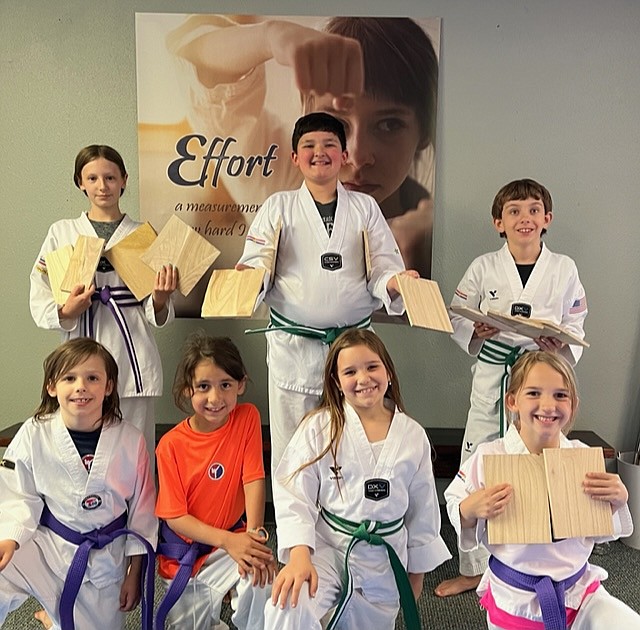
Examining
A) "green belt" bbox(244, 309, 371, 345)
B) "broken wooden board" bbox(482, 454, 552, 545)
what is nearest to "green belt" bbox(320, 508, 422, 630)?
"broken wooden board" bbox(482, 454, 552, 545)

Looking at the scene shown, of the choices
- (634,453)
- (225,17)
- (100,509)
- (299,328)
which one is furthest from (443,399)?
(225,17)

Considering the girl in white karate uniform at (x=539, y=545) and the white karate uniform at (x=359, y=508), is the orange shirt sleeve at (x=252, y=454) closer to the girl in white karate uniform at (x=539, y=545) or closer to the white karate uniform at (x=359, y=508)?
the white karate uniform at (x=359, y=508)

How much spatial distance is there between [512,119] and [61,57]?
7.06 feet

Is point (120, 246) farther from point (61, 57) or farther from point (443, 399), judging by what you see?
point (443, 399)

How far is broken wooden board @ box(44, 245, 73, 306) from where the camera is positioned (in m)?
2.30

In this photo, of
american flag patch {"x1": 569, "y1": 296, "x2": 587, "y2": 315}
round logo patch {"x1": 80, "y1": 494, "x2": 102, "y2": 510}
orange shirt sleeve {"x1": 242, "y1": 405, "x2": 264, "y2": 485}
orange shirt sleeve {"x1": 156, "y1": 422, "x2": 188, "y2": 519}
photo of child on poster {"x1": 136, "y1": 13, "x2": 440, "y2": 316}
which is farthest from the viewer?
photo of child on poster {"x1": 136, "y1": 13, "x2": 440, "y2": 316}

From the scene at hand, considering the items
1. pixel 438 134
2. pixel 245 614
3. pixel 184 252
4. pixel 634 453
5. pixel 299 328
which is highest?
pixel 438 134

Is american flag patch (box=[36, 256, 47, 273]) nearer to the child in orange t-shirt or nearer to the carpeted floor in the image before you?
the child in orange t-shirt

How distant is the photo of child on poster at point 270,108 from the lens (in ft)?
9.71

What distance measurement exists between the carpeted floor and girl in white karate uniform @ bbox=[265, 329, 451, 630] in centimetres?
47

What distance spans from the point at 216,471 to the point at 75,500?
432 mm

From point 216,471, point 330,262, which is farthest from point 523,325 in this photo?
point 216,471

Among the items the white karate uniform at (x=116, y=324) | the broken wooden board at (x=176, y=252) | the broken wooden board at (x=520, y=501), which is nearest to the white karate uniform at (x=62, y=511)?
the white karate uniform at (x=116, y=324)

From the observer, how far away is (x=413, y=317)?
1.92 meters
